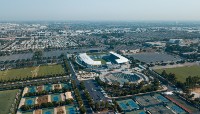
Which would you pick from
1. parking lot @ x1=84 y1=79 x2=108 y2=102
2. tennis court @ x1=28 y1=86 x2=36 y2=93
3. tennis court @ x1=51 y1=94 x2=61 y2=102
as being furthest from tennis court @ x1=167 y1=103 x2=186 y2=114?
→ tennis court @ x1=28 y1=86 x2=36 y2=93

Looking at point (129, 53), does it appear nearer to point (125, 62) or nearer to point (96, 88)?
point (125, 62)

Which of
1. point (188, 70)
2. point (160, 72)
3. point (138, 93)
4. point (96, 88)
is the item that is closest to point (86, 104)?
point (96, 88)

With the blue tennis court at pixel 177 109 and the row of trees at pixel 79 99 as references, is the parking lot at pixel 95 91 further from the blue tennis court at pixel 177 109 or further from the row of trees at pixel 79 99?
the blue tennis court at pixel 177 109

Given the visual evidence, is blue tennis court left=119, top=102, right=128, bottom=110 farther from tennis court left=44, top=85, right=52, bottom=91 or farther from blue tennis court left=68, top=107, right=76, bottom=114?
tennis court left=44, top=85, right=52, bottom=91

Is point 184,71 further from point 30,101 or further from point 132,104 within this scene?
point 30,101

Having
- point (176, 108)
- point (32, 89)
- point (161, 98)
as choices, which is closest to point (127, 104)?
point (161, 98)

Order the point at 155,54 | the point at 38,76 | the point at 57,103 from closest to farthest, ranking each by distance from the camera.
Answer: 1. the point at 57,103
2. the point at 38,76
3. the point at 155,54

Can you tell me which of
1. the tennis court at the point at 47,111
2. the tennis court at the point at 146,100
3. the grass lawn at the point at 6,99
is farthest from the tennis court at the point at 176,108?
the grass lawn at the point at 6,99
